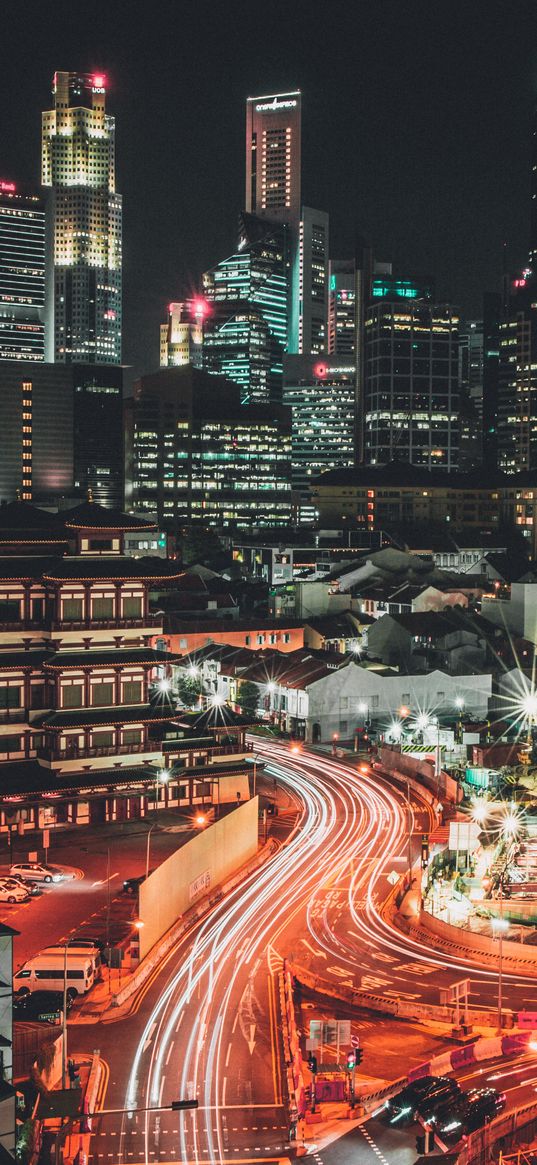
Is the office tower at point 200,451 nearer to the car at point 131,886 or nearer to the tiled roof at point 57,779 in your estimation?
the tiled roof at point 57,779

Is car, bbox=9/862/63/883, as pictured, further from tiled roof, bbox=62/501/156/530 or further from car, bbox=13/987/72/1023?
tiled roof, bbox=62/501/156/530

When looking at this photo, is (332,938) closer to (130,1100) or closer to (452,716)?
(130,1100)

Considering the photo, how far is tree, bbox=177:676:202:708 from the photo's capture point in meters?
65.2

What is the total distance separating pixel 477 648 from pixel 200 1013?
47.9 metres

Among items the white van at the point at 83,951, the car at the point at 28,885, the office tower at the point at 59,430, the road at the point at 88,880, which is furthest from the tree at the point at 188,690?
the office tower at the point at 59,430

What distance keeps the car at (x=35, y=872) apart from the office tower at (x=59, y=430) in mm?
135461

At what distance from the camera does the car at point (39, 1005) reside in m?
25.7

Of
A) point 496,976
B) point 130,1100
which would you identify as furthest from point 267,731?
point 130,1100

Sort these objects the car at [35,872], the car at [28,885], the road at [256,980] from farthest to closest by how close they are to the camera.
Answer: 1. the car at [35,872]
2. the car at [28,885]
3. the road at [256,980]

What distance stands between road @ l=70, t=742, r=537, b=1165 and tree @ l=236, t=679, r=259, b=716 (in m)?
14.6

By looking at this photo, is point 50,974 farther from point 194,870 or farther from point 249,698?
point 249,698

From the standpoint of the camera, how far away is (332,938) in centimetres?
3488

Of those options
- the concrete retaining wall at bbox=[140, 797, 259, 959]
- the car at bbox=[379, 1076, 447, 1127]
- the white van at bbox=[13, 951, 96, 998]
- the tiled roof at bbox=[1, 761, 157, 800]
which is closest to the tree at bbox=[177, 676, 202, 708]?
the concrete retaining wall at bbox=[140, 797, 259, 959]

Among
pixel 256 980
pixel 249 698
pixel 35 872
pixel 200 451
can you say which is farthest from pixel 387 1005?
pixel 200 451
